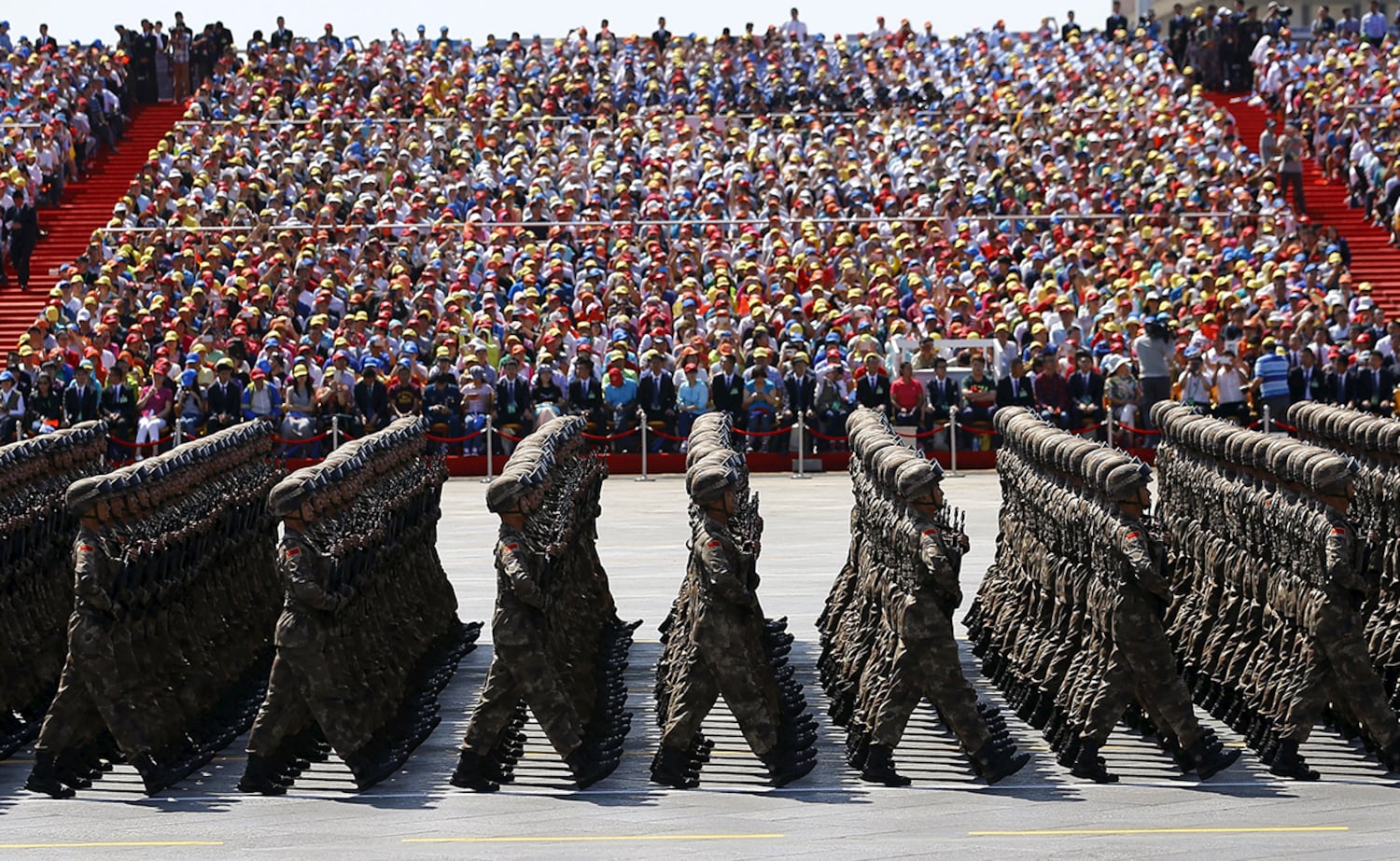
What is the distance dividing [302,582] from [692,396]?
15.7 meters

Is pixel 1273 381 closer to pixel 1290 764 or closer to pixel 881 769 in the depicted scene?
pixel 1290 764

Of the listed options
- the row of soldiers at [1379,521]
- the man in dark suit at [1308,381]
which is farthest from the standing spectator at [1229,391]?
the row of soldiers at [1379,521]

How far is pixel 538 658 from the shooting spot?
10586 millimetres

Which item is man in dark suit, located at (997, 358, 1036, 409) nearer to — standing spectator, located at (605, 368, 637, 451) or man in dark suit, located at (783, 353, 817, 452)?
man in dark suit, located at (783, 353, 817, 452)

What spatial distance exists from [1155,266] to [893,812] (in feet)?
68.0

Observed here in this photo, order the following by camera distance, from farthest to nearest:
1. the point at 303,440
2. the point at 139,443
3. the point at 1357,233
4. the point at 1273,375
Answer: the point at 1357,233
the point at 1273,375
the point at 139,443
the point at 303,440

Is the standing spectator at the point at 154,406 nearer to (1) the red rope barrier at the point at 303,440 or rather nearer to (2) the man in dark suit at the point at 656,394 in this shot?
(1) the red rope barrier at the point at 303,440

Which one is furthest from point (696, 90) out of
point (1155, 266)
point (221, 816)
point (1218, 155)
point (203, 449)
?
point (221, 816)

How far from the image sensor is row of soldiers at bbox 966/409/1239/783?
10594 millimetres

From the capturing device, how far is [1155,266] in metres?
29.9

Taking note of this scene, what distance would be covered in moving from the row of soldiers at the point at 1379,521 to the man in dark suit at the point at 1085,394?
1139 centimetres

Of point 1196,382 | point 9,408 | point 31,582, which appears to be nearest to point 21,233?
point 9,408

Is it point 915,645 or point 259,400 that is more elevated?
point 915,645

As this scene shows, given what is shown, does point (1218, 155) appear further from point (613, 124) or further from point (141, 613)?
point (141, 613)
